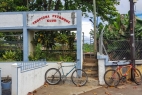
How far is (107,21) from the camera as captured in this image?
20.1 metres

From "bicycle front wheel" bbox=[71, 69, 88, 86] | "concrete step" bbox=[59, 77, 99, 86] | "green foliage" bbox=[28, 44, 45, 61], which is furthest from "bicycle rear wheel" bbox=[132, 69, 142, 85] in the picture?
"green foliage" bbox=[28, 44, 45, 61]

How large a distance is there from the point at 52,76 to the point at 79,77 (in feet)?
4.30

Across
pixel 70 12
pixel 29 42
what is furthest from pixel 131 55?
pixel 29 42

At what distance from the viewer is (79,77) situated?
34.8 feet

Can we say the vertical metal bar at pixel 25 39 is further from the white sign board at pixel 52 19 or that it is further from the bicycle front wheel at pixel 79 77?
the bicycle front wheel at pixel 79 77

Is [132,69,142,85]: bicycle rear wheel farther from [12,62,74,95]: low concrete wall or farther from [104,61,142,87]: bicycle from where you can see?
[12,62,74,95]: low concrete wall

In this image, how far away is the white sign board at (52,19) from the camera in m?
11.4

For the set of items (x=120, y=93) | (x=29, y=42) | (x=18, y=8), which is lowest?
(x=120, y=93)

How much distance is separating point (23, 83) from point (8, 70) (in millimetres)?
4798

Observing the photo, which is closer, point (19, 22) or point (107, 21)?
point (19, 22)

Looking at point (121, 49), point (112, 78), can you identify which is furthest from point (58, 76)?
point (121, 49)

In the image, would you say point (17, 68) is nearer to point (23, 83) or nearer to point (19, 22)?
point (23, 83)

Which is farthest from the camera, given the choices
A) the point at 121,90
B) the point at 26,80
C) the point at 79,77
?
the point at 79,77

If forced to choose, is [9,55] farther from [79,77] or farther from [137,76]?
[137,76]
